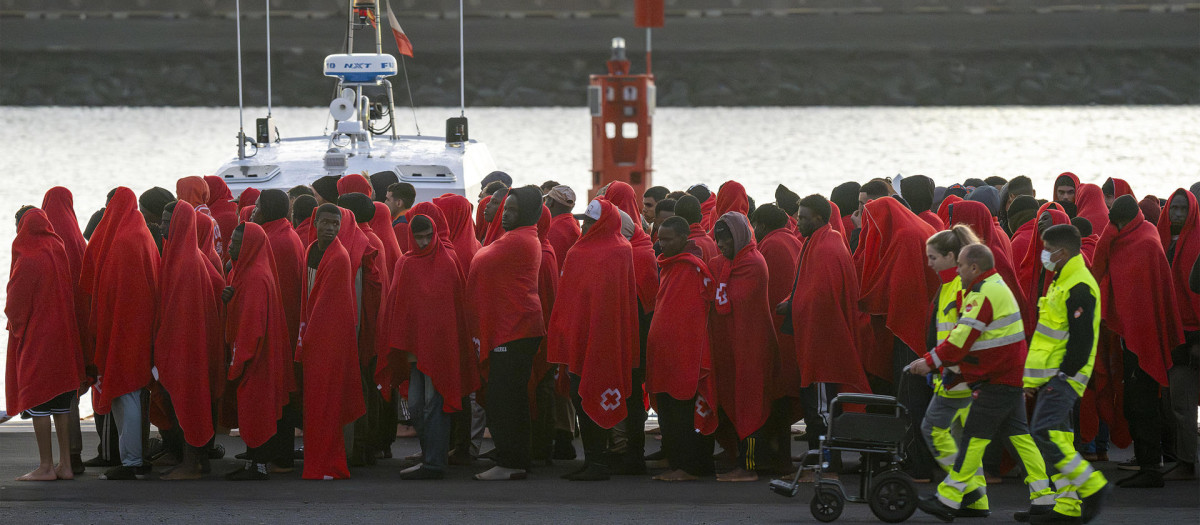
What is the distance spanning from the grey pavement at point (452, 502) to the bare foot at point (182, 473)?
71 mm

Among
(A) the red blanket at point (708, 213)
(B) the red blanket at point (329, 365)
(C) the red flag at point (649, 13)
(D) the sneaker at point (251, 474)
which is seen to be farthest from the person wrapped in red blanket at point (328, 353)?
(C) the red flag at point (649, 13)

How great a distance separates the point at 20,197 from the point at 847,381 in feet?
120

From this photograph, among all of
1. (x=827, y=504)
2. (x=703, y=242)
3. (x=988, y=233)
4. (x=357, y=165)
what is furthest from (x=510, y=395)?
(x=357, y=165)

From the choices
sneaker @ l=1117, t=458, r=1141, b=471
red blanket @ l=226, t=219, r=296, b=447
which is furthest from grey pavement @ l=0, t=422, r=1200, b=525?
red blanket @ l=226, t=219, r=296, b=447

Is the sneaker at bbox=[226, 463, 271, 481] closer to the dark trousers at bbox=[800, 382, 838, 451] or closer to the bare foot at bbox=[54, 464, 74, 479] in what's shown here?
the bare foot at bbox=[54, 464, 74, 479]

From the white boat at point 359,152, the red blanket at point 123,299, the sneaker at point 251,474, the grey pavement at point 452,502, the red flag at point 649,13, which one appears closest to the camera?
the grey pavement at point 452,502

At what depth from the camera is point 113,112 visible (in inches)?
3246

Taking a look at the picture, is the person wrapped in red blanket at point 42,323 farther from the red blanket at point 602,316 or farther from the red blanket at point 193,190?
the red blanket at point 602,316

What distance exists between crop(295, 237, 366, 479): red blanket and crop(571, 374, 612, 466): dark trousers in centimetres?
114

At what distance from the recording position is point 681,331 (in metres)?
7.98

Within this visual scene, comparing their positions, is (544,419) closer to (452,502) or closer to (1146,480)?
(452,502)

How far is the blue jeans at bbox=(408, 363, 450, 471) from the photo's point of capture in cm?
818

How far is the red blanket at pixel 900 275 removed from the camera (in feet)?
26.1

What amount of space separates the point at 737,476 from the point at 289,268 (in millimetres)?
2678
